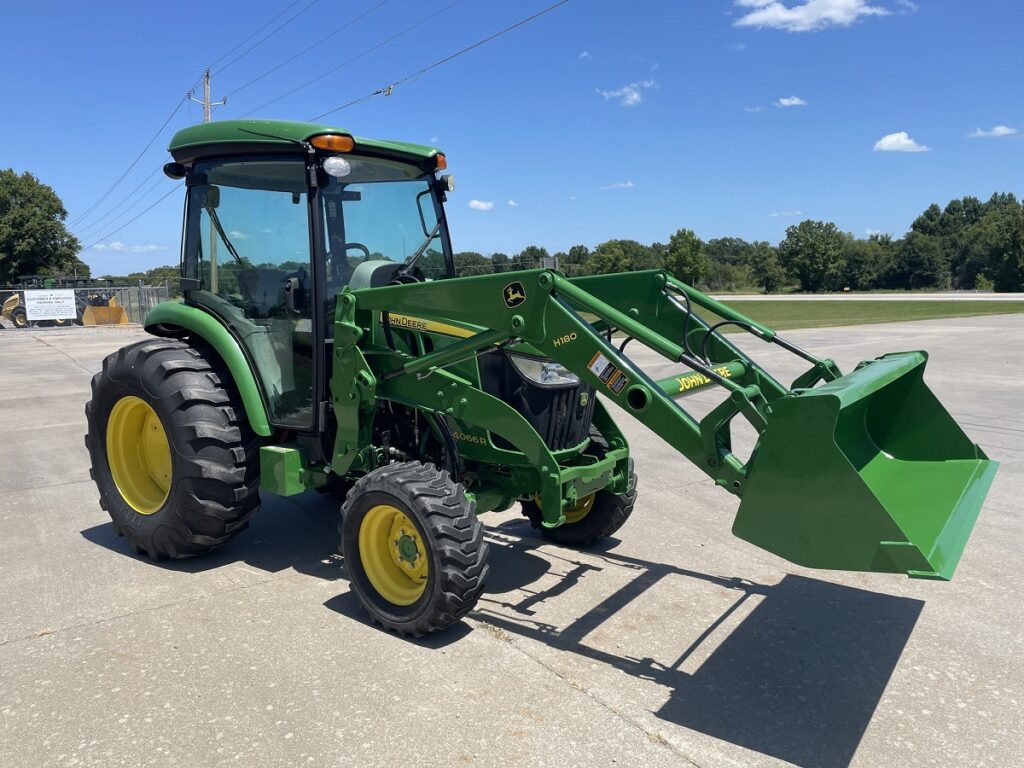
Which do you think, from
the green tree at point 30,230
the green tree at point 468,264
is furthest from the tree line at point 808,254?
the green tree at point 468,264

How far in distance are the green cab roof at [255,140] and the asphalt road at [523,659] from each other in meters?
2.55

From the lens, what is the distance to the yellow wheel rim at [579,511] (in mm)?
5051

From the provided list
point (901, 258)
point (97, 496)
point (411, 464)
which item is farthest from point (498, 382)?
point (901, 258)

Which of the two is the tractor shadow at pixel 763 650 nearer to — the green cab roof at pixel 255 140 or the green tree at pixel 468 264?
the green tree at pixel 468 264

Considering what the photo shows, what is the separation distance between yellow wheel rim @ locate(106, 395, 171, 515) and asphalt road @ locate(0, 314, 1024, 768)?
378 millimetres

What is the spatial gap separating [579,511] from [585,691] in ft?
6.00

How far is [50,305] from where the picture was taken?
3042cm

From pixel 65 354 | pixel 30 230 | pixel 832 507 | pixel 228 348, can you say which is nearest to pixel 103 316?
pixel 65 354

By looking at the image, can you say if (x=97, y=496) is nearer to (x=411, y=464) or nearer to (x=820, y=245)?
(x=411, y=464)

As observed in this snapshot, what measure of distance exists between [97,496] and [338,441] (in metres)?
3.10

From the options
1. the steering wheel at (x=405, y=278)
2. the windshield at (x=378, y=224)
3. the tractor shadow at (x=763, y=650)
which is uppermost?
the windshield at (x=378, y=224)

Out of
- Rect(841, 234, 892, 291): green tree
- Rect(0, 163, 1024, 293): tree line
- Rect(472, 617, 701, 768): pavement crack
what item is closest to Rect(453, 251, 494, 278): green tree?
Rect(472, 617, 701, 768): pavement crack

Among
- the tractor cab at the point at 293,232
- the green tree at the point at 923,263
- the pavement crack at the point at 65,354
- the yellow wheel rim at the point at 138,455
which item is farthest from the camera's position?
the green tree at the point at 923,263

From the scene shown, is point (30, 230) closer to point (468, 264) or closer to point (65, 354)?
point (65, 354)
